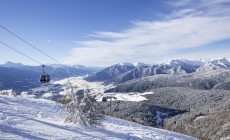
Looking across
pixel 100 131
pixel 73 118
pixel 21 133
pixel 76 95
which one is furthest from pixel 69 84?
pixel 21 133

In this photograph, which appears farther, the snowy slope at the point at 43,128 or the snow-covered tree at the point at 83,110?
the snow-covered tree at the point at 83,110

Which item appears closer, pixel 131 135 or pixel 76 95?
pixel 131 135

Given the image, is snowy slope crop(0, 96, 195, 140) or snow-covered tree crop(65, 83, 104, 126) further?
snow-covered tree crop(65, 83, 104, 126)

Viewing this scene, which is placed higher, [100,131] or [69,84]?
[69,84]

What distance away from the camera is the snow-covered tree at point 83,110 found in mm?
31688

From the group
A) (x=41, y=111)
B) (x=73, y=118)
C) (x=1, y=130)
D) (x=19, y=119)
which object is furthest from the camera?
(x=41, y=111)

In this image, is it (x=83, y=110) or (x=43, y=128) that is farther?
(x=83, y=110)

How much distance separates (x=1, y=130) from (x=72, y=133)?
5500mm

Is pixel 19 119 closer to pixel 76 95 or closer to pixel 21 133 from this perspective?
pixel 21 133

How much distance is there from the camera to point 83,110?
107 feet

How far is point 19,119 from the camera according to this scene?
2791 cm

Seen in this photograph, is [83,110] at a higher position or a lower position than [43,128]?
higher

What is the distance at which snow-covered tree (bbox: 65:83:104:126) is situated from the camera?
3169 centimetres

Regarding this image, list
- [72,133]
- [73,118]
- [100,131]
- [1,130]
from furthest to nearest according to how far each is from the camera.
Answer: [73,118] → [100,131] → [72,133] → [1,130]
